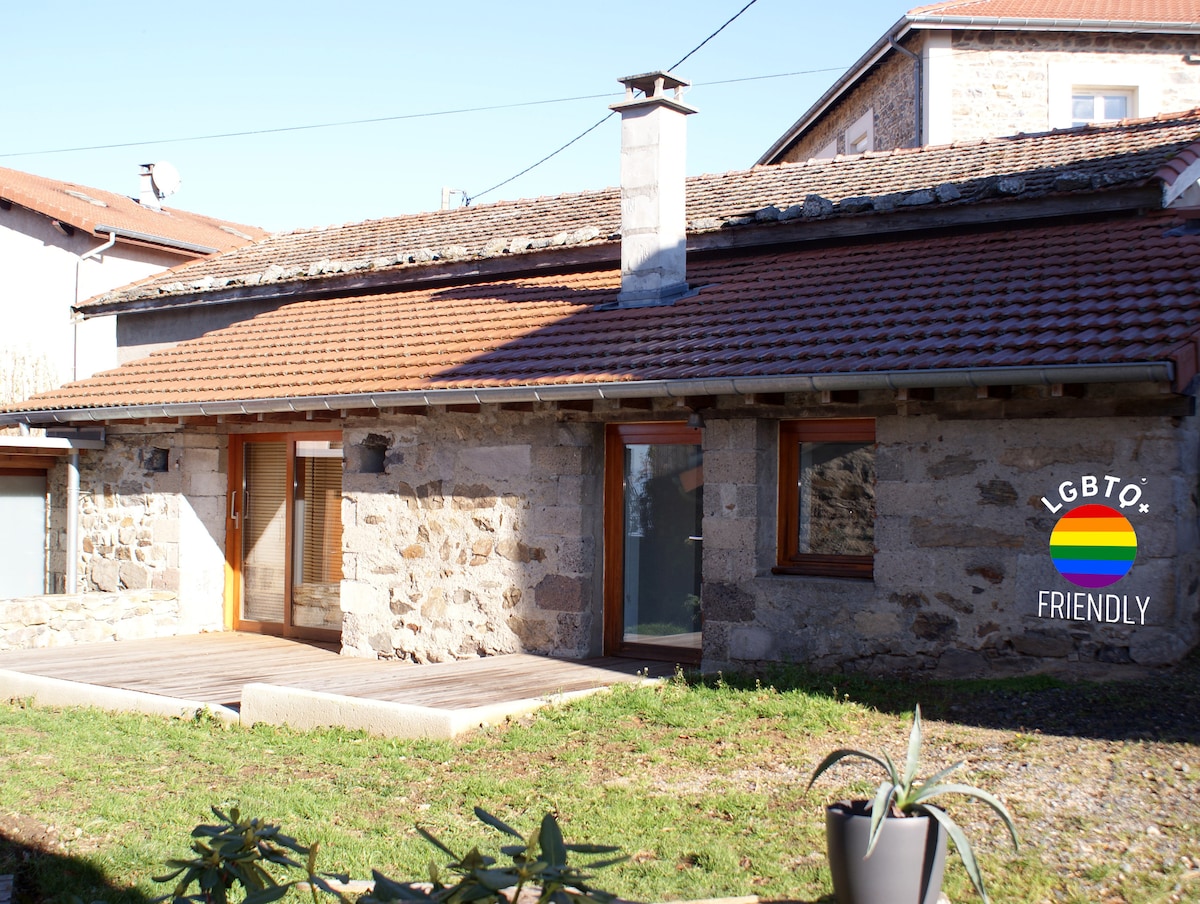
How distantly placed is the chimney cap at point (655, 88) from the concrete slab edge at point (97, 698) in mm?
5909

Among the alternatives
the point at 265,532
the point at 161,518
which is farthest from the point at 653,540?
the point at 161,518

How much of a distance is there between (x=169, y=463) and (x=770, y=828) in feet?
25.8

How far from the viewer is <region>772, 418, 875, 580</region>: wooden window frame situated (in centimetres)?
760

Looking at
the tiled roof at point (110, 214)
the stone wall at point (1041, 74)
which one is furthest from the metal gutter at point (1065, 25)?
the tiled roof at point (110, 214)

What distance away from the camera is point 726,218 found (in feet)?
33.5

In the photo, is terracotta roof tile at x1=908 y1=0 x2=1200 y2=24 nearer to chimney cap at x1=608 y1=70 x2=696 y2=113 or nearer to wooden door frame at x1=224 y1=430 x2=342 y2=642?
chimney cap at x1=608 y1=70 x2=696 y2=113

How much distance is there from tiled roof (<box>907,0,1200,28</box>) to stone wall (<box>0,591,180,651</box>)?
11.5m

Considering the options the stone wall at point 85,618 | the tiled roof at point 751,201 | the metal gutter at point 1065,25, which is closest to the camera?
the tiled roof at point 751,201

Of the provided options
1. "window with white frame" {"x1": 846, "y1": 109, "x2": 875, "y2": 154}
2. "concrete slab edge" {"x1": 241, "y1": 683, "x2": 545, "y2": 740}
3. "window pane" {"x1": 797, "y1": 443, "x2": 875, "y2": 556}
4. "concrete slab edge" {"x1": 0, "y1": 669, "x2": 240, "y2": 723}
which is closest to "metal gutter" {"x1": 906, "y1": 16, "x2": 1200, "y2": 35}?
"window with white frame" {"x1": 846, "y1": 109, "x2": 875, "y2": 154}

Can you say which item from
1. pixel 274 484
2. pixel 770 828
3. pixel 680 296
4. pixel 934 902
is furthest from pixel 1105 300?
pixel 274 484

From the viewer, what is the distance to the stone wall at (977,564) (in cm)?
646

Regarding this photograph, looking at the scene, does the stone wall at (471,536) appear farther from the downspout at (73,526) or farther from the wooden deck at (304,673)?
the downspout at (73,526)

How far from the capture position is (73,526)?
444 inches

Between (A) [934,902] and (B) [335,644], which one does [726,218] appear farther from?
(A) [934,902]
